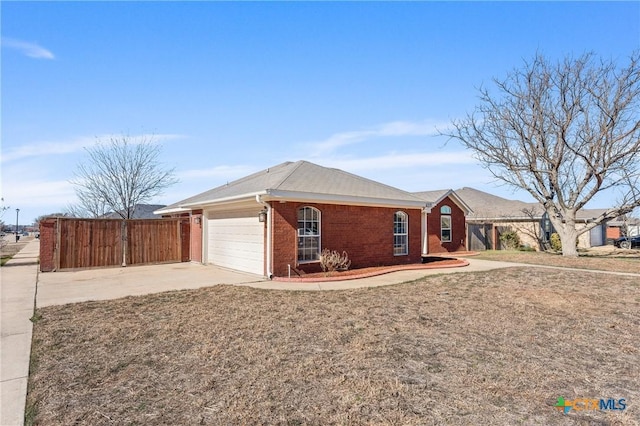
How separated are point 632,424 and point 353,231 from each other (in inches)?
409

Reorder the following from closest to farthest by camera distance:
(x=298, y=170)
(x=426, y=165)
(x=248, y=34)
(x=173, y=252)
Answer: (x=248, y=34), (x=298, y=170), (x=173, y=252), (x=426, y=165)

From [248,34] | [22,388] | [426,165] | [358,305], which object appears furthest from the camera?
[426,165]

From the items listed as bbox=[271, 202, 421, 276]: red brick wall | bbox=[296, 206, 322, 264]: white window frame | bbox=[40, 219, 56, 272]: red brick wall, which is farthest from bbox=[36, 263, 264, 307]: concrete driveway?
bbox=[296, 206, 322, 264]: white window frame

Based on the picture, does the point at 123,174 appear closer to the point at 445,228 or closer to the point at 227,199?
the point at 227,199

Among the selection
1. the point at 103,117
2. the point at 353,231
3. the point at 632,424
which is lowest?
the point at 632,424

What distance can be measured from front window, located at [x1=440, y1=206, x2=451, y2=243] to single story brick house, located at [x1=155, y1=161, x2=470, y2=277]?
7705 mm

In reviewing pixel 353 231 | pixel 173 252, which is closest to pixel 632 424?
pixel 353 231

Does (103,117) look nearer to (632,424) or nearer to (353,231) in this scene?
(353,231)

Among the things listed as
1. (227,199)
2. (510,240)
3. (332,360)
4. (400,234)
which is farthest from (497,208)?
(332,360)

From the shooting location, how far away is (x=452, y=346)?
5398 millimetres

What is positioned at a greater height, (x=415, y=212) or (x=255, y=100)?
(x=255, y=100)

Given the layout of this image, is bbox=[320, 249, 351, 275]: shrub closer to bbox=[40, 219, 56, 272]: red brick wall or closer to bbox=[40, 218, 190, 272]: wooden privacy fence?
bbox=[40, 218, 190, 272]: wooden privacy fence

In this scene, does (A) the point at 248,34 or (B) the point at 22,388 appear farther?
(A) the point at 248,34

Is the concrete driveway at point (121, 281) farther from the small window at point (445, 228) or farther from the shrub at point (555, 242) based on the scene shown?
the shrub at point (555, 242)
